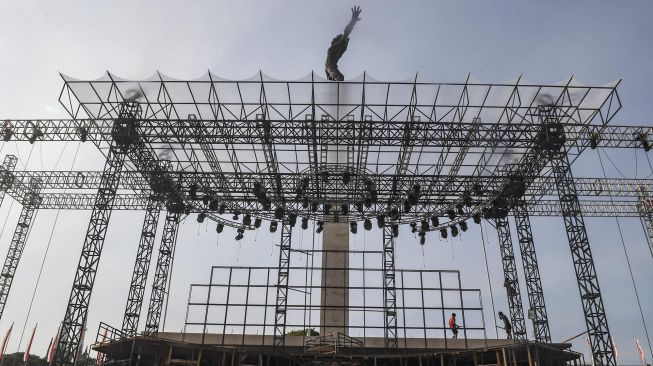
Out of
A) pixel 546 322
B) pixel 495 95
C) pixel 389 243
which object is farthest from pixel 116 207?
pixel 546 322

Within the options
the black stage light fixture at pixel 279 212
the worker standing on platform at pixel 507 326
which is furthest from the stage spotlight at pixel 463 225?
the black stage light fixture at pixel 279 212

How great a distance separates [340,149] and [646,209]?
87.2 feet

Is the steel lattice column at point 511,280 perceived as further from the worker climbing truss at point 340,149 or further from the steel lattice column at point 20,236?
the steel lattice column at point 20,236

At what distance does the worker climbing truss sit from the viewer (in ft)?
74.4

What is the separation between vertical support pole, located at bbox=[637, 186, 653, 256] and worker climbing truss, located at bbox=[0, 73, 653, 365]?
9809mm

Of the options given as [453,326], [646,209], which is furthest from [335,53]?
[646,209]

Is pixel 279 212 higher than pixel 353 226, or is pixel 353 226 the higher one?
pixel 353 226

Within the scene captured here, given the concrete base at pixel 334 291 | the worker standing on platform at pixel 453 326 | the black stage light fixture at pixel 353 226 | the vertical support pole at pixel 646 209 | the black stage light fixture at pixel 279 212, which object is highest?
the vertical support pole at pixel 646 209

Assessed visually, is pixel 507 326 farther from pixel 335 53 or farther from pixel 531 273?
pixel 335 53

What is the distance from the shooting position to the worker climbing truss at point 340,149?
74.4 feet

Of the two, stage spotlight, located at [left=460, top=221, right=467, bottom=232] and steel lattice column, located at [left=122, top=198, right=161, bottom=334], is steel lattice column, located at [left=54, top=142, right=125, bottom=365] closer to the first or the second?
steel lattice column, located at [left=122, top=198, right=161, bottom=334]

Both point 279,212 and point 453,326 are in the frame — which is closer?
point 453,326

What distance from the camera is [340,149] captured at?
2764 centimetres

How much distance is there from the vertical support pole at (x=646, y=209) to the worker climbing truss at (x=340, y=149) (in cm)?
981
